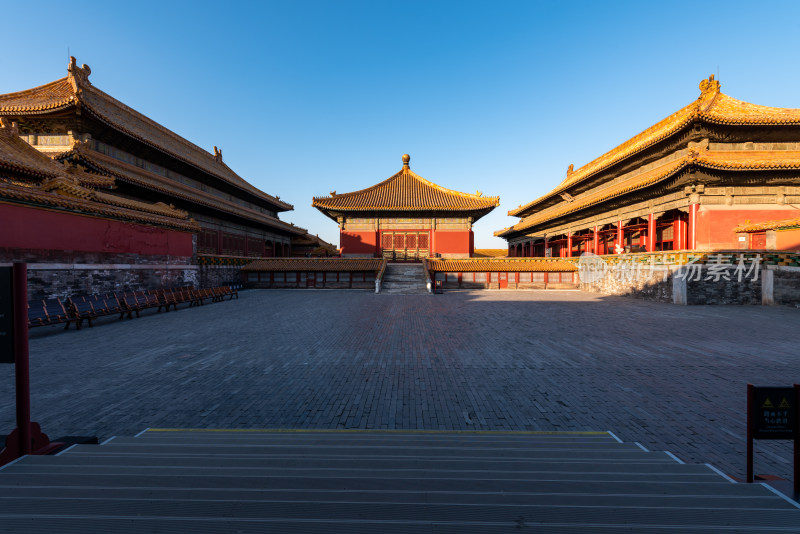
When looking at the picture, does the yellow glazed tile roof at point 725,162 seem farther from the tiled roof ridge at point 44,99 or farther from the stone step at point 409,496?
the tiled roof ridge at point 44,99

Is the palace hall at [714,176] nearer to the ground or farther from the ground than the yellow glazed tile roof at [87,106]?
nearer to the ground

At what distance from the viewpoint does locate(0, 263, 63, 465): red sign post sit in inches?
90.6

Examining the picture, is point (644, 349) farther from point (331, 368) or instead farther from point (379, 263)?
point (379, 263)

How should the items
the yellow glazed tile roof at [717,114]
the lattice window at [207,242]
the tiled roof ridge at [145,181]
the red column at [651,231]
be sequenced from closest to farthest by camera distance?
the tiled roof ridge at [145,181]
the yellow glazed tile roof at [717,114]
the red column at [651,231]
the lattice window at [207,242]

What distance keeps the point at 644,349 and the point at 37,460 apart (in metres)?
9.16

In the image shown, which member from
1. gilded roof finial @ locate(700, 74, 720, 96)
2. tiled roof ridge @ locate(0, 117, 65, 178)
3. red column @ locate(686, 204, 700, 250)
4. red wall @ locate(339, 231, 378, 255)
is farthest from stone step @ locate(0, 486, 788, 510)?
red wall @ locate(339, 231, 378, 255)

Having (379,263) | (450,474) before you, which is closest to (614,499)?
(450,474)

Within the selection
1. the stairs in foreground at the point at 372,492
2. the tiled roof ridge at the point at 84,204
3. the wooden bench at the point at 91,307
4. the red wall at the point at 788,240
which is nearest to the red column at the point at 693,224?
the red wall at the point at 788,240

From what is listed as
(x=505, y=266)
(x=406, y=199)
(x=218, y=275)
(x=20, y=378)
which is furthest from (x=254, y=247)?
(x=20, y=378)

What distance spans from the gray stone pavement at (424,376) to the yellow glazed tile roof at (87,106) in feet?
33.2

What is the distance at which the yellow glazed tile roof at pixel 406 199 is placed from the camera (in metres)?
23.2

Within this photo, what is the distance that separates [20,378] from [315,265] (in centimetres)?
1848

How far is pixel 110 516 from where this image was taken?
1412 millimetres

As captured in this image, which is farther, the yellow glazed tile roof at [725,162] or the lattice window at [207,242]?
the lattice window at [207,242]
